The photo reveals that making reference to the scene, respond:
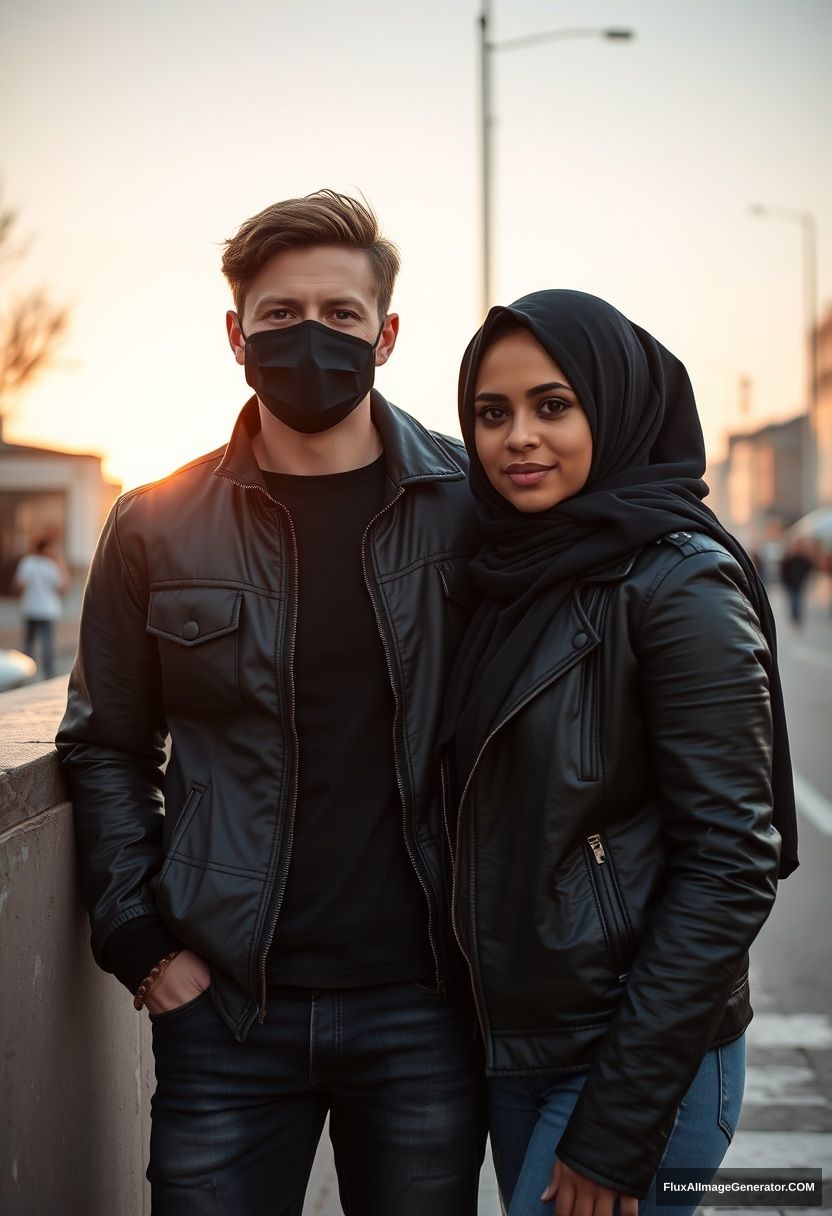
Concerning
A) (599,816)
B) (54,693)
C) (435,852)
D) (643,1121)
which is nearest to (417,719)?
(435,852)

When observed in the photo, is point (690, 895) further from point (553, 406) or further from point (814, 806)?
point (814, 806)

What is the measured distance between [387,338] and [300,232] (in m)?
0.33

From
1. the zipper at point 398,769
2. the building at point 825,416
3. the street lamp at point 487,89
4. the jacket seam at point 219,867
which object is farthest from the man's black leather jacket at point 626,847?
the building at point 825,416

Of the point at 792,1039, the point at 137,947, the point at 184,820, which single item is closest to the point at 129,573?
the point at 184,820

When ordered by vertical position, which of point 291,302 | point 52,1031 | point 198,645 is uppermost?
point 291,302

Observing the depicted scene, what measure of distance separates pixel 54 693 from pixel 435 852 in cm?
184

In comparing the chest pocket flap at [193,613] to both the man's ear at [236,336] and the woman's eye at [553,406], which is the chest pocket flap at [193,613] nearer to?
the man's ear at [236,336]

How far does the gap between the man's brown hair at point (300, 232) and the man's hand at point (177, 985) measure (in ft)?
4.19

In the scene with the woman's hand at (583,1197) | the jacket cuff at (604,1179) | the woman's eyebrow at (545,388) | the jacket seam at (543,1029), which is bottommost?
the woman's hand at (583,1197)

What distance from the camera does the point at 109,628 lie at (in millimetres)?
2477

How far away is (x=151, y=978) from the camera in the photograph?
2.34m

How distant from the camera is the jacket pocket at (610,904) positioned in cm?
205

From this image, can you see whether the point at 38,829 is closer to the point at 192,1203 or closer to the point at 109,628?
the point at 109,628

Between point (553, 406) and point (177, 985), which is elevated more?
point (553, 406)
